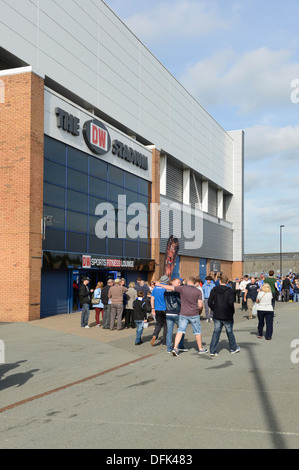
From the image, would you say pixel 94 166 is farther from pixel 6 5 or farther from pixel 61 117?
pixel 6 5

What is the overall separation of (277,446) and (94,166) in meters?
19.7

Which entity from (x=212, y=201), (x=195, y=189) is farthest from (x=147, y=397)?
(x=212, y=201)

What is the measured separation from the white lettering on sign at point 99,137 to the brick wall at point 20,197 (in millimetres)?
4731

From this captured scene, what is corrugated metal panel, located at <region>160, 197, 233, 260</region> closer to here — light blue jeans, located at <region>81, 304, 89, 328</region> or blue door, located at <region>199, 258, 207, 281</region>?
blue door, located at <region>199, 258, 207, 281</region>

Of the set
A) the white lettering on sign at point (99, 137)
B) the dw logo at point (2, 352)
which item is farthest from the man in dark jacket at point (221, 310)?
Result: the white lettering on sign at point (99, 137)

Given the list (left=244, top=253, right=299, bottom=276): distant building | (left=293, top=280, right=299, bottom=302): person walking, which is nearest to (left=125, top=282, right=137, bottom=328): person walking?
(left=293, top=280, right=299, bottom=302): person walking

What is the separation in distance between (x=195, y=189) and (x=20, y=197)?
82.0 feet

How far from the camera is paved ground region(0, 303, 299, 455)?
16.1ft

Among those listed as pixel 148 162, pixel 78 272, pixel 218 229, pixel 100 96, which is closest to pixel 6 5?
pixel 100 96

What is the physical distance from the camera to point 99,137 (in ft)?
76.4
